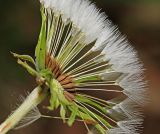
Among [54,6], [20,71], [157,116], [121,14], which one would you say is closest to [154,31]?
[121,14]

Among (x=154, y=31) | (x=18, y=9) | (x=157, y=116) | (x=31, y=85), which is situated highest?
(x=18, y=9)

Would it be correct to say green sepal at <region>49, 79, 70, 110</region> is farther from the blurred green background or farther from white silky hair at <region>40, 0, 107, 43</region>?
the blurred green background

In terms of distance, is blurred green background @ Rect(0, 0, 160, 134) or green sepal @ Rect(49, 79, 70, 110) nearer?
green sepal @ Rect(49, 79, 70, 110)

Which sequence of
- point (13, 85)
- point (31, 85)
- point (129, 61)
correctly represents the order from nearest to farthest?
1. point (129, 61)
2. point (13, 85)
3. point (31, 85)

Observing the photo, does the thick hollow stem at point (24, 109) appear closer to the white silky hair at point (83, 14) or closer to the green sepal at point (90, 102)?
the green sepal at point (90, 102)

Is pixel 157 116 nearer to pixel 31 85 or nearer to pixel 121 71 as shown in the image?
pixel 31 85

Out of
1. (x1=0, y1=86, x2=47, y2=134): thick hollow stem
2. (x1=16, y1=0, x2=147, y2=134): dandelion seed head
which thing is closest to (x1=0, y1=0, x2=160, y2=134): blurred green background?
(x1=16, y1=0, x2=147, y2=134): dandelion seed head

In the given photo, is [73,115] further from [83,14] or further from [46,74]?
[83,14]
